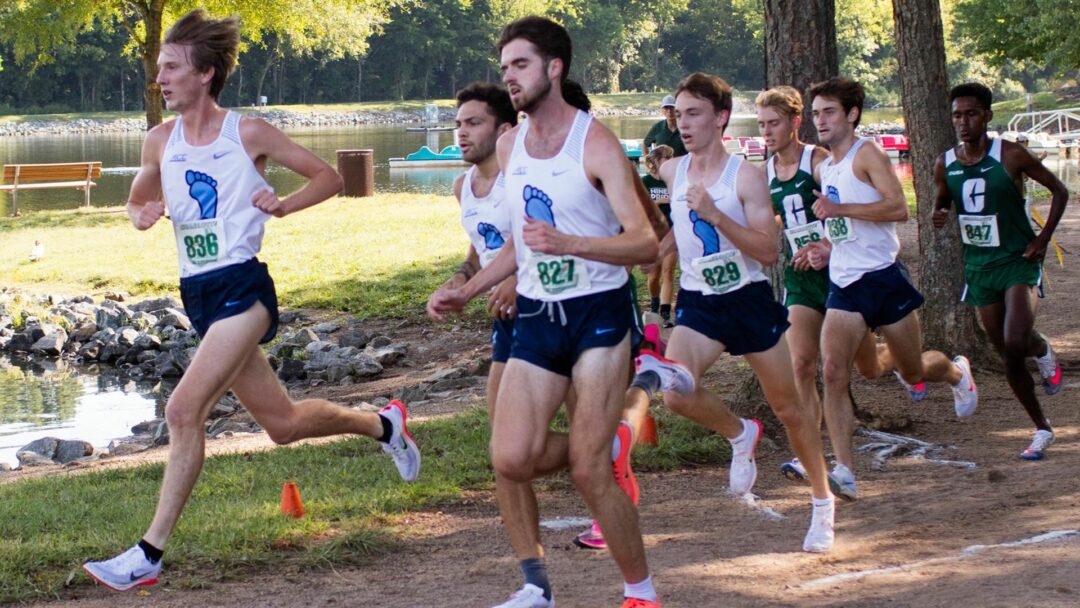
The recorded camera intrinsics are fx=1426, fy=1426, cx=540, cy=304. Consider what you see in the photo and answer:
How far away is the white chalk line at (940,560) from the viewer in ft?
19.9

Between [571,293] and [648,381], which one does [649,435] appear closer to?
[648,381]

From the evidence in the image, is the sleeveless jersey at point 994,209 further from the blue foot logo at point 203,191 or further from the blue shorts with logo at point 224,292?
the blue foot logo at point 203,191

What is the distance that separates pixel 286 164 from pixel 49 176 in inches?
1016

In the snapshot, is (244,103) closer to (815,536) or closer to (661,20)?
(661,20)

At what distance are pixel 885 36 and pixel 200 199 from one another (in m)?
126

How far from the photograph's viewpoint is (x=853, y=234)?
765cm

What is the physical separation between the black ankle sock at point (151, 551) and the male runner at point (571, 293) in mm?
1590

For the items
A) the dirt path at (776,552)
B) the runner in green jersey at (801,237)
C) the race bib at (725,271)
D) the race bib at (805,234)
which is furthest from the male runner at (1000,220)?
the race bib at (725,271)

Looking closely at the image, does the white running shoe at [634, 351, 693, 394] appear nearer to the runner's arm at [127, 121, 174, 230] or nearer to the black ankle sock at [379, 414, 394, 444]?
the black ankle sock at [379, 414, 394, 444]

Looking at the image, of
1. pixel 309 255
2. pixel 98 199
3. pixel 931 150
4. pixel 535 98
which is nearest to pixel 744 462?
pixel 535 98

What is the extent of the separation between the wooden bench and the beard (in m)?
25.6

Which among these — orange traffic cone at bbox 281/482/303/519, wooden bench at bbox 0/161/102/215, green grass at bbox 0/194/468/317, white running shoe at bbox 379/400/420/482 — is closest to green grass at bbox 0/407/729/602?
orange traffic cone at bbox 281/482/303/519

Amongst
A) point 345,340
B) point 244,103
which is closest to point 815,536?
point 345,340

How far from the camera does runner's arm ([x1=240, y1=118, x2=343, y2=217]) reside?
597 cm
